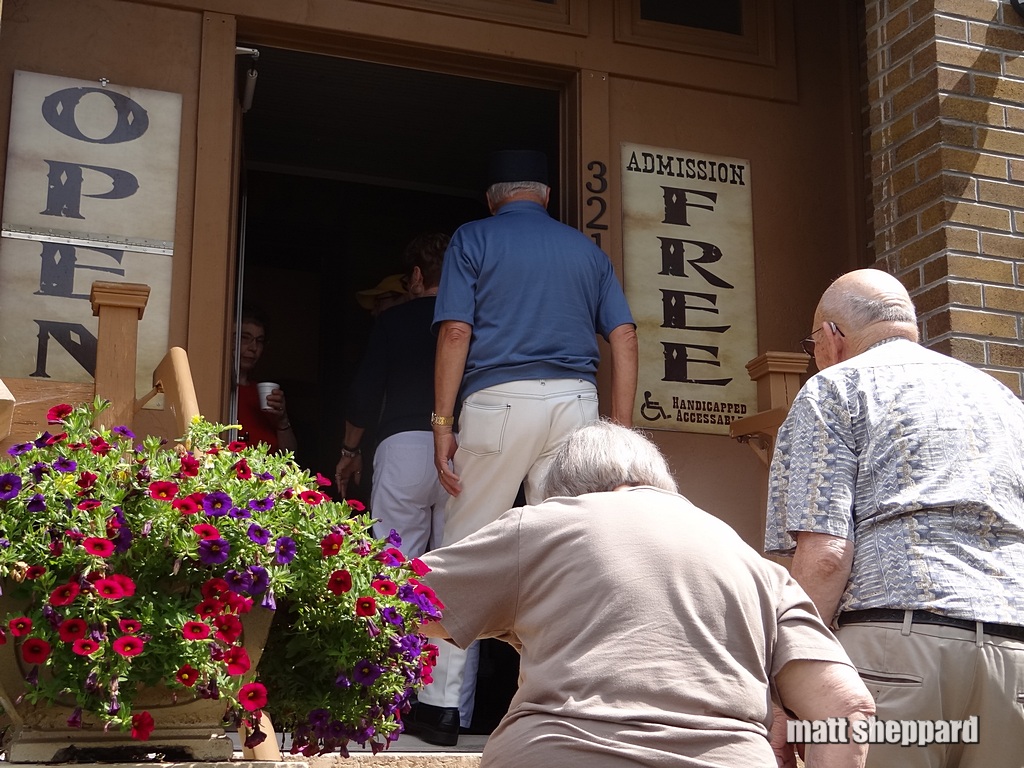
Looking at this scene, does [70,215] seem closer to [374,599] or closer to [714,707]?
[374,599]

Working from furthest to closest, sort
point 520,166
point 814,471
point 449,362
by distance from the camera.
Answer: point 520,166
point 449,362
point 814,471

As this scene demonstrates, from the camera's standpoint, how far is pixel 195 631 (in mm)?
1862

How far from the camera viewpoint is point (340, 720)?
207 centimetres

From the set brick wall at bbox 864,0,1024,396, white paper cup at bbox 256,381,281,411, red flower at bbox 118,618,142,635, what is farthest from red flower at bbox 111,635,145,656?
white paper cup at bbox 256,381,281,411

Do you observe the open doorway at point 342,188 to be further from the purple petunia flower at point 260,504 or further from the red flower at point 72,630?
the red flower at point 72,630

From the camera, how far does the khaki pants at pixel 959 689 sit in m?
2.55

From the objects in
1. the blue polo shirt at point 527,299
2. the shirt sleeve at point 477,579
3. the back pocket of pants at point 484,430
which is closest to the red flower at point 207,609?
the shirt sleeve at point 477,579

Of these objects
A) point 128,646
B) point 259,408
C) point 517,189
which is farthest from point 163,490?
point 259,408

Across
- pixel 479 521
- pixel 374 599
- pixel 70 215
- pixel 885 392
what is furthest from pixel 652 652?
pixel 70 215

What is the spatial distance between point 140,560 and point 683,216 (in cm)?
370

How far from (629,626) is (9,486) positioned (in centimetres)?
98

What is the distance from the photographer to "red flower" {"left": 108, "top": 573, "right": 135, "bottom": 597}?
6.11 ft

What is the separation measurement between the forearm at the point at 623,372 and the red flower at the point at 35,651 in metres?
2.77

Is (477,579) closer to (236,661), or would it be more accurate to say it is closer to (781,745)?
(236,661)
